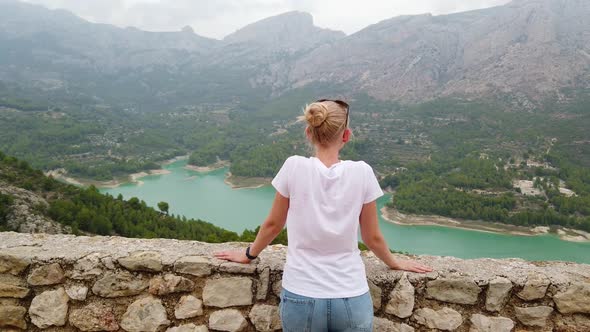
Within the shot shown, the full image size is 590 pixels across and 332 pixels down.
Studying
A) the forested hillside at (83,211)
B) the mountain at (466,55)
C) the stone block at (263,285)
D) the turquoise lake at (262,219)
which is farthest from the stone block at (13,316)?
the mountain at (466,55)

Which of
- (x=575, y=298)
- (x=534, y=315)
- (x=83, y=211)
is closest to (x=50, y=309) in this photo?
(x=534, y=315)

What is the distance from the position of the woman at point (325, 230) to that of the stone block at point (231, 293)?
25.9 inches

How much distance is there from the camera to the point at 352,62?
14112 cm

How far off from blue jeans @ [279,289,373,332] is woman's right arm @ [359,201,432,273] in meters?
0.29

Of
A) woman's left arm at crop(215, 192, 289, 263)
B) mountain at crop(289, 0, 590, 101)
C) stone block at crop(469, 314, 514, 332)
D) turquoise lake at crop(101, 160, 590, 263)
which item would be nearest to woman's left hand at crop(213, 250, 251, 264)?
woman's left arm at crop(215, 192, 289, 263)

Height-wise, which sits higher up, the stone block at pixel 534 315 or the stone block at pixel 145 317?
the stone block at pixel 534 315

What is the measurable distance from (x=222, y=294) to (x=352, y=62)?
474 ft

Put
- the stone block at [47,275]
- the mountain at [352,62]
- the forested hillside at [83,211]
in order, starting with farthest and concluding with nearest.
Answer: the mountain at [352,62] → the forested hillside at [83,211] → the stone block at [47,275]

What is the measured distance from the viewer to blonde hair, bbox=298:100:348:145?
1472mm

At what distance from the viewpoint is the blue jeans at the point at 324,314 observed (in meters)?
1.45

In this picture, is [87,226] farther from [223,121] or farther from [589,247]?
[223,121]

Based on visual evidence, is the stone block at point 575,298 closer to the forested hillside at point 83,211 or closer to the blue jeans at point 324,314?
the blue jeans at point 324,314

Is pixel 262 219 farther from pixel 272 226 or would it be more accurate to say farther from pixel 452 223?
pixel 272 226

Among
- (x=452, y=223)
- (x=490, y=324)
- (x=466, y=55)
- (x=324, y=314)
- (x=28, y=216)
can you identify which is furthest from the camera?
(x=466, y=55)
